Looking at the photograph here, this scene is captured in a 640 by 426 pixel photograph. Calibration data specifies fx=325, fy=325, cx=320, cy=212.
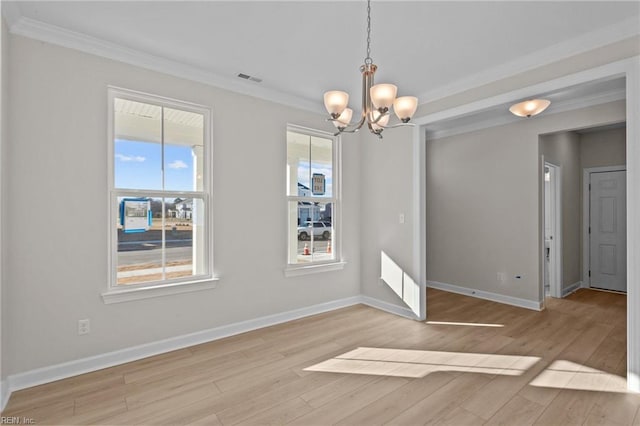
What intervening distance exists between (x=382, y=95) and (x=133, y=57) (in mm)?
2332

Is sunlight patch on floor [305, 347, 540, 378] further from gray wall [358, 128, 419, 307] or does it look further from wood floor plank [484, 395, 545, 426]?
gray wall [358, 128, 419, 307]

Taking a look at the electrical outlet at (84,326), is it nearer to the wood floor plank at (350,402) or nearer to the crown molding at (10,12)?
the wood floor plank at (350,402)

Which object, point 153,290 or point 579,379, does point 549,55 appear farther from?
point 153,290

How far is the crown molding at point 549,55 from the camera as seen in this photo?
2.53m

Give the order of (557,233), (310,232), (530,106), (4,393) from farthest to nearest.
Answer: (557,233) < (310,232) < (530,106) < (4,393)

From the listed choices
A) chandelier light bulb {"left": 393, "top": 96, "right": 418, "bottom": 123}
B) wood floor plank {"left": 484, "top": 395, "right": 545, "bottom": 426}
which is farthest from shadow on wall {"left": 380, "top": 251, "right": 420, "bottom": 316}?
chandelier light bulb {"left": 393, "top": 96, "right": 418, "bottom": 123}

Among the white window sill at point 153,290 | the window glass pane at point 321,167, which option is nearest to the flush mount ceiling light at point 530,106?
the window glass pane at point 321,167

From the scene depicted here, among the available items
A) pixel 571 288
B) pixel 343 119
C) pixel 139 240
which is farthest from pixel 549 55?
pixel 571 288

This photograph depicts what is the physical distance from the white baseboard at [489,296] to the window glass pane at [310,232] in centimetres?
232

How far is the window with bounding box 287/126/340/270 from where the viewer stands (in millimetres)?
4168

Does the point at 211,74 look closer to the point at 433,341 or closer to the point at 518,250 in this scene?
the point at 433,341

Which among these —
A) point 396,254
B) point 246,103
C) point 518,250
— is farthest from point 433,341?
point 246,103

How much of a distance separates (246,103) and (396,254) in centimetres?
267

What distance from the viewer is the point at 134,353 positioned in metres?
2.93
